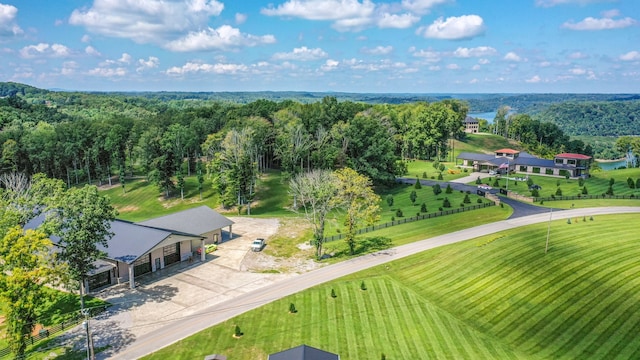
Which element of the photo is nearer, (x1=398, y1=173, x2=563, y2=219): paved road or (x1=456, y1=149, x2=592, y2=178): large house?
(x1=398, y1=173, x2=563, y2=219): paved road

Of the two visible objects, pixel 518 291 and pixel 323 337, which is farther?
pixel 518 291

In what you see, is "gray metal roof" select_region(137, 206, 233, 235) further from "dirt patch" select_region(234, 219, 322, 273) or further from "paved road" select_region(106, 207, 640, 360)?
"paved road" select_region(106, 207, 640, 360)

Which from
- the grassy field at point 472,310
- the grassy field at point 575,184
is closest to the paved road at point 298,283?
the grassy field at point 472,310

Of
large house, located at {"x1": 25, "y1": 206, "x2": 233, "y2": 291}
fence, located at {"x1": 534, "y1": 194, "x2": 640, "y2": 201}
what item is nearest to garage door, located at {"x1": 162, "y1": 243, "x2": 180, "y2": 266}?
Answer: large house, located at {"x1": 25, "y1": 206, "x2": 233, "y2": 291}

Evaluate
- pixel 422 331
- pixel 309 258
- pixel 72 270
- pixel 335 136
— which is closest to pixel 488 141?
pixel 335 136

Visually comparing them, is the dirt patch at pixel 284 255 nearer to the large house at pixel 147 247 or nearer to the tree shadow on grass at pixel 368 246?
the tree shadow on grass at pixel 368 246

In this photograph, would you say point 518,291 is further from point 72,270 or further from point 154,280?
point 72,270

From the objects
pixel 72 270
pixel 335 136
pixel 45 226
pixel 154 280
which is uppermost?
pixel 335 136
